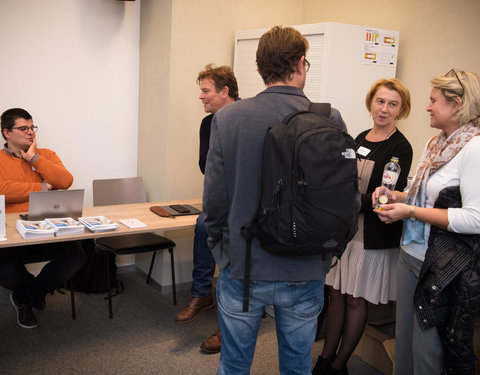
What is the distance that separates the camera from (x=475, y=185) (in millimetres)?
1810

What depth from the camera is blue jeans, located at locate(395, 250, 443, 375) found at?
6.57 feet

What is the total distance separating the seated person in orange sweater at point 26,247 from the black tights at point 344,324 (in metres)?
1.70

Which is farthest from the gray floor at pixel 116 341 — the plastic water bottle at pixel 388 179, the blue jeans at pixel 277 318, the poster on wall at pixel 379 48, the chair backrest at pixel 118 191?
the poster on wall at pixel 379 48

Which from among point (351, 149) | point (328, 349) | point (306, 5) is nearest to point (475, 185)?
point (351, 149)

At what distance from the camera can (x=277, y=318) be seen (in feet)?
5.48

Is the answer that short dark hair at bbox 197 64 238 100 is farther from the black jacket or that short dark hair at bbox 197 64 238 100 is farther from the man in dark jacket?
the black jacket

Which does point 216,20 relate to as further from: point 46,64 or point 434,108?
point 434,108

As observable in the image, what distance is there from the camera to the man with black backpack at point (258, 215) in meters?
1.54

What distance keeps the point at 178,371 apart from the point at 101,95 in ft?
7.55

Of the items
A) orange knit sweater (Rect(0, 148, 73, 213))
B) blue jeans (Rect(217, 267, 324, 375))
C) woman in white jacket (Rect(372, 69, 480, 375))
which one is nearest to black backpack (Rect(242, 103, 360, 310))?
blue jeans (Rect(217, 267, 324, 375))

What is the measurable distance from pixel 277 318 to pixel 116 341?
1716mm

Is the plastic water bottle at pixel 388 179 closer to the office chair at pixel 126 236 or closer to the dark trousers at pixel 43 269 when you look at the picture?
the office chair at pixel 126 236

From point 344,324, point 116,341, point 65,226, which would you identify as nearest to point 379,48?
point 344,324

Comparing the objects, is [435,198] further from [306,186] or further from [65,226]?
[65,226]
